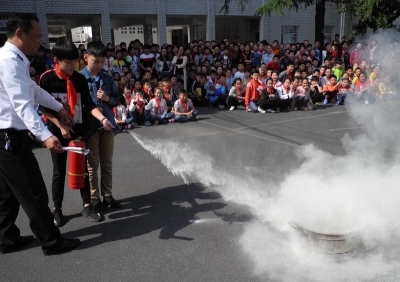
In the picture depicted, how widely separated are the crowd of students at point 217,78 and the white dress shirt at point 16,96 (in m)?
5.78

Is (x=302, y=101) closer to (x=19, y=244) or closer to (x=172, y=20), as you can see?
(x=19, y=244)

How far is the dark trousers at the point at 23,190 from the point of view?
9.98ft

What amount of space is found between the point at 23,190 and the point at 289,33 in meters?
18.9

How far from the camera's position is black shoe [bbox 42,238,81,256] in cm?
336

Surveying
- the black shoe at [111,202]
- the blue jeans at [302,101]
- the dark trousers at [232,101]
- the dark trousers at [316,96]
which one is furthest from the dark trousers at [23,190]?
the dark trousers at [316,96]

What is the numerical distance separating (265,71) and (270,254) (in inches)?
368

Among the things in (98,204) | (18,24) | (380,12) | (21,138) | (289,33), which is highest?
(289,33)

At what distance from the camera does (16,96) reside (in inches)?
112

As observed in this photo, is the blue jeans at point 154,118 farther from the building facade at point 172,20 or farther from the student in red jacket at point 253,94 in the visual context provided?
the building facade at point 172,20

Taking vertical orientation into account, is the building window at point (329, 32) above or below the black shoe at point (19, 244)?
above

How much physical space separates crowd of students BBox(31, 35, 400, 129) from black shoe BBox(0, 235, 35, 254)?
5.54 m

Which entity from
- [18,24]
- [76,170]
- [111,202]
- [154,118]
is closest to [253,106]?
[154,118]

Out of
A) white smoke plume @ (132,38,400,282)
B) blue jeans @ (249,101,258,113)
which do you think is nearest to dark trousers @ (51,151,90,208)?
white smoke plume @ (132,38,400,282)

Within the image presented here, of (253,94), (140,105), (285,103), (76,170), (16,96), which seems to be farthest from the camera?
(285,103)
